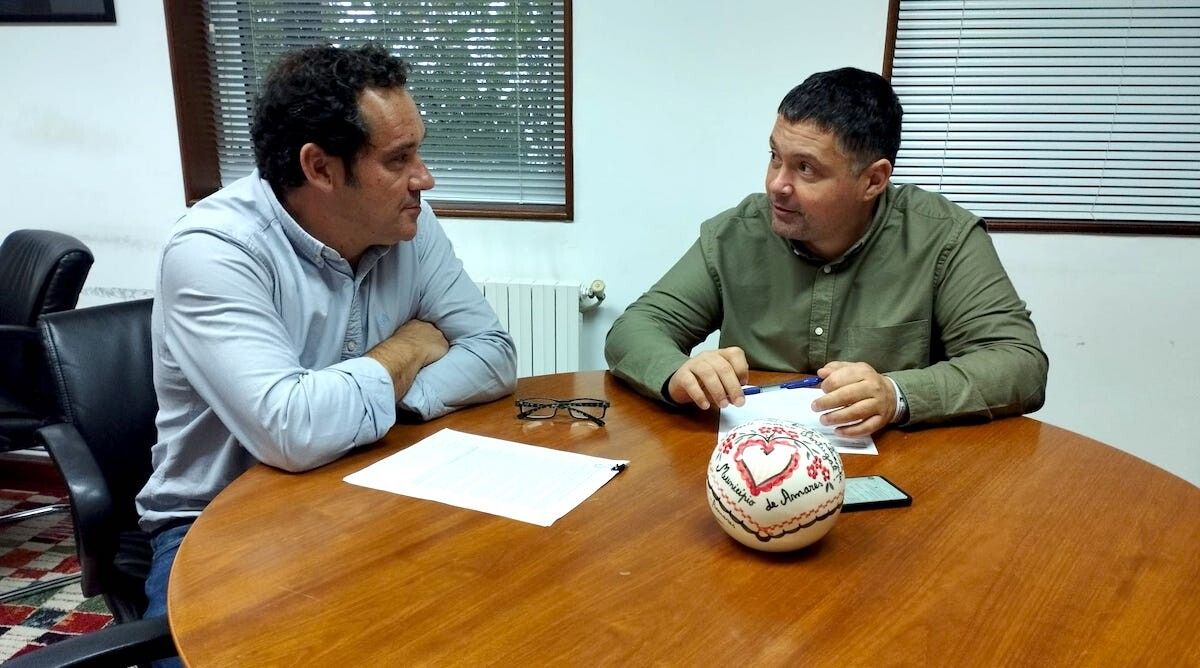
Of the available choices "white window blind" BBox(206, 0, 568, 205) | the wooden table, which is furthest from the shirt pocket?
"white window blind" BBox(206, 0, 568, 205)

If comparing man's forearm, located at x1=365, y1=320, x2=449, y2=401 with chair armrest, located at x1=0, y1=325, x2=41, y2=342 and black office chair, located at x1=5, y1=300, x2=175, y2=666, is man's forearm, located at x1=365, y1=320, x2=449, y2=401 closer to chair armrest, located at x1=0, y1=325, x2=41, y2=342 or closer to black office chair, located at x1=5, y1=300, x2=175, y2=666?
black office chair, located at x1=5, y1=300, x2=175, y2=666

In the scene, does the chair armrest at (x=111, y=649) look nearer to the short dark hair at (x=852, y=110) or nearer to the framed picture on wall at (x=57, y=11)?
the short dark hair at (x=852, y=110)

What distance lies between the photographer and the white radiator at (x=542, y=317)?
2424mm

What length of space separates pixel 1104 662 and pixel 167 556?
1.23m

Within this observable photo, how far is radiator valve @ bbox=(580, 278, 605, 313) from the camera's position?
2.46m

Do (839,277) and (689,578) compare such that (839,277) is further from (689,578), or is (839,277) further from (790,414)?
(689,578)

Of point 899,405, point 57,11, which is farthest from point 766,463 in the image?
point 57,11

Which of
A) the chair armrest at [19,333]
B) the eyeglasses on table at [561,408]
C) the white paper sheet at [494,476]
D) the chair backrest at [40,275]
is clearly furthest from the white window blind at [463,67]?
the white paper sheet at [494,476]

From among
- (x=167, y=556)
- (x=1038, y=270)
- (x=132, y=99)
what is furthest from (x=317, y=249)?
(x=1038, y=270)

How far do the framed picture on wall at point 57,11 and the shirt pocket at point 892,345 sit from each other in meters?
2.57

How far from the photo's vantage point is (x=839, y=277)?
160cm

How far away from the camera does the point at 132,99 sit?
2.58 m

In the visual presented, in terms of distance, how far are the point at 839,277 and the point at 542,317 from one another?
43.2 inches

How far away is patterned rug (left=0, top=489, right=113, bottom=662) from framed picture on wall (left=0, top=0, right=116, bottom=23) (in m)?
1.63
